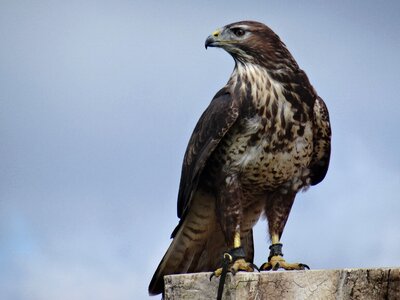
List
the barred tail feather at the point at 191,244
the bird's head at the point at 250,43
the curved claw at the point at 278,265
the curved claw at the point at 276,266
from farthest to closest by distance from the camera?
the barred tail feather at the point at 191,244 < the bird's head at the point at 250,43 < the curved claw at the point at 276,266 < the curved claw at the point at 278,265

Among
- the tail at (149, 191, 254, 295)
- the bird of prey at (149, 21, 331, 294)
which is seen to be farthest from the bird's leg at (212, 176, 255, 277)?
the tail at (149, 191, 254, 295)

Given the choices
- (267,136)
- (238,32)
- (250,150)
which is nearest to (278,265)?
(250,150)

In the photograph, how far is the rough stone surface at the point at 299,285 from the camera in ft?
29.0

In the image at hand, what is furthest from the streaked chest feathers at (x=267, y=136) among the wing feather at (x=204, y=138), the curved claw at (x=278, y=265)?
the curved claw at (x=278, y=265)

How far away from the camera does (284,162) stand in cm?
1052

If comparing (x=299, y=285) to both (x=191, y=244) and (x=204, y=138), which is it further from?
(x=191, y=244)

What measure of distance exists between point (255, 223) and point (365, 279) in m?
2.46

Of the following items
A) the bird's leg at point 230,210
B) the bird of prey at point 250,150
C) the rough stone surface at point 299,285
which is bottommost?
the rough stone surface at point 299,285

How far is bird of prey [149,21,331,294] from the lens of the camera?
10.4 meters

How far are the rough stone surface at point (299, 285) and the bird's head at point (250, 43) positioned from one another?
2.38 meters

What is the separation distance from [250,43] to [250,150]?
1119mm

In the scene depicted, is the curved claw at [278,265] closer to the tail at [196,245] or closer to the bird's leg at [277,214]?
the bird's leg at [277,214]

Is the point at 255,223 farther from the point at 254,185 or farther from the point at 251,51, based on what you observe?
the point at 251,51

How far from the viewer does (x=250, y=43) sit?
10680mm
